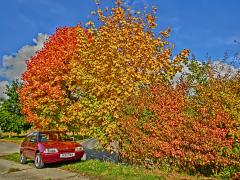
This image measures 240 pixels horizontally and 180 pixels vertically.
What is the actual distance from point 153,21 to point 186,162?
7.73 m

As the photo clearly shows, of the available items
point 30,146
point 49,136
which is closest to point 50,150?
point 49,136

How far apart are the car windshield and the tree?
3083 cm

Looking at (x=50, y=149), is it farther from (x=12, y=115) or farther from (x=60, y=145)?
(x=12, y=115)

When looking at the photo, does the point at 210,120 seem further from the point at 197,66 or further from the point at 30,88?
the point at 30,88

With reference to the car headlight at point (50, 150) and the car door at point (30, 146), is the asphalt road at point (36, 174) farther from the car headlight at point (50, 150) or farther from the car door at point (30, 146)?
the car door at point (30, 146)

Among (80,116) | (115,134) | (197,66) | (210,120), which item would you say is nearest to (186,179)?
(210,120)

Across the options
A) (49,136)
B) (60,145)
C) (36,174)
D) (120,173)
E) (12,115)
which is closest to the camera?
(120,173)

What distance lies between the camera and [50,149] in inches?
614

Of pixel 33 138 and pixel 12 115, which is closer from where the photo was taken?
pixel 33 138

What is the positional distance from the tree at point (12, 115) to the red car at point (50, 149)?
30.8 m

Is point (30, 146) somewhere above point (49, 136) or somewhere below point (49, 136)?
below

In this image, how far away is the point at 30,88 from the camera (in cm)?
2475

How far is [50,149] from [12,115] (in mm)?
34775

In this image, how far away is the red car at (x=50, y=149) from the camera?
15.4 meters
